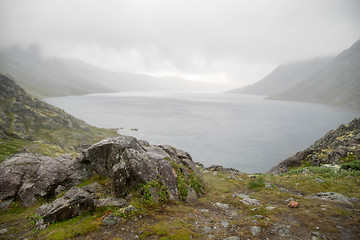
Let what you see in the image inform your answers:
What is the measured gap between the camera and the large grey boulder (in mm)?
15922

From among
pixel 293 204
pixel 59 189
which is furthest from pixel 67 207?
pixel 293 204

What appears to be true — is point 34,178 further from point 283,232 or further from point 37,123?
point 37,123

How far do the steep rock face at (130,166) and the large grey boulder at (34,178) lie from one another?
5.63 feet

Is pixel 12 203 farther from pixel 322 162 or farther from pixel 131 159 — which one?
pixel 322 162

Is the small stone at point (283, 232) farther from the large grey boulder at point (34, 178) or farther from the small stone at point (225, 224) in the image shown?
the large grey boulder at point (34, 178)

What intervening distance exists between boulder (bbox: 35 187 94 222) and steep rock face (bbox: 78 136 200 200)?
195cm

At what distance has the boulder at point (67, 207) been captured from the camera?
12.3m

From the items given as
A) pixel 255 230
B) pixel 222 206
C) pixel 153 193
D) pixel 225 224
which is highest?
pixel 153 193

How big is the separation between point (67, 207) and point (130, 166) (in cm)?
471

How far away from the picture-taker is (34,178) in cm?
1709

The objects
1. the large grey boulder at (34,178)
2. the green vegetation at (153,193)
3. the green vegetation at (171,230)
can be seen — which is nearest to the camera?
the green vegetation at (171,230)

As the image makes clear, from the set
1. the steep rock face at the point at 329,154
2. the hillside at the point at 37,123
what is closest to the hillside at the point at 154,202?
the steep rock face at the point at 329,154

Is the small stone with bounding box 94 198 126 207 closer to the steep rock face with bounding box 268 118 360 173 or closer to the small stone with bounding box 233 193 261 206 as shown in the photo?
the small stone with bounding box 233 193 261 206

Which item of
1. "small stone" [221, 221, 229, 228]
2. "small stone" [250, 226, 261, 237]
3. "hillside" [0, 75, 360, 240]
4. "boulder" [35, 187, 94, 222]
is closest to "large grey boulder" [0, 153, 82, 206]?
"hillside" [0, 75, 360, 240]
